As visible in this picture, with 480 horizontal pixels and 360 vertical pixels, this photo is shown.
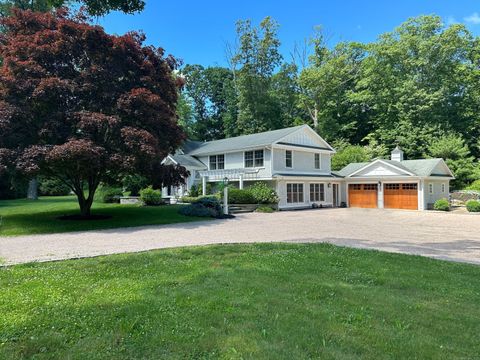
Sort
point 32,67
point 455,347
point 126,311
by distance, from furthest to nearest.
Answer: point 32,67, point 126,311, point 455,347

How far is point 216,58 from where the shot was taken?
5588cm

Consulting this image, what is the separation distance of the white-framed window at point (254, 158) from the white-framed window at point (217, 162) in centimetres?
257

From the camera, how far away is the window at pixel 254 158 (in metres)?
27.5

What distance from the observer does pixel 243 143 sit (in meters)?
29.4

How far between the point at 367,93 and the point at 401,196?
59.7 ft

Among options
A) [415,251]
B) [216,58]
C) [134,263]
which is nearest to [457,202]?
[415,251]

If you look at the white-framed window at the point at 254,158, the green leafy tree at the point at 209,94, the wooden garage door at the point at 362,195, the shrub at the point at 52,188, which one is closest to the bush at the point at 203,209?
the white-framed window at the point at 254,158

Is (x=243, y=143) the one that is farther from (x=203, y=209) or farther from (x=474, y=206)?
(x=474, y=206)

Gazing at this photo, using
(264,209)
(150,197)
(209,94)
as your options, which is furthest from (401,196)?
(209,94)

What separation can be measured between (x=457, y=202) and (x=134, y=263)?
30.7m

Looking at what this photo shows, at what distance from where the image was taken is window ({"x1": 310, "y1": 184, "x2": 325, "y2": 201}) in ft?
96.6

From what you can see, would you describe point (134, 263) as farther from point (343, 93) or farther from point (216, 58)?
point (216, 58)

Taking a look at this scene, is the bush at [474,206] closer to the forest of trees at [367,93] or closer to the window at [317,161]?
the forest of trees at [367,93]

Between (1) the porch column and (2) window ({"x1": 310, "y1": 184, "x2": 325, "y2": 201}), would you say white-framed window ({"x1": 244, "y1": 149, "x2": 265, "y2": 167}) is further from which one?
(2) window ({"x1": 310, "y1": 184, "x2": 325, "y2": 201})
